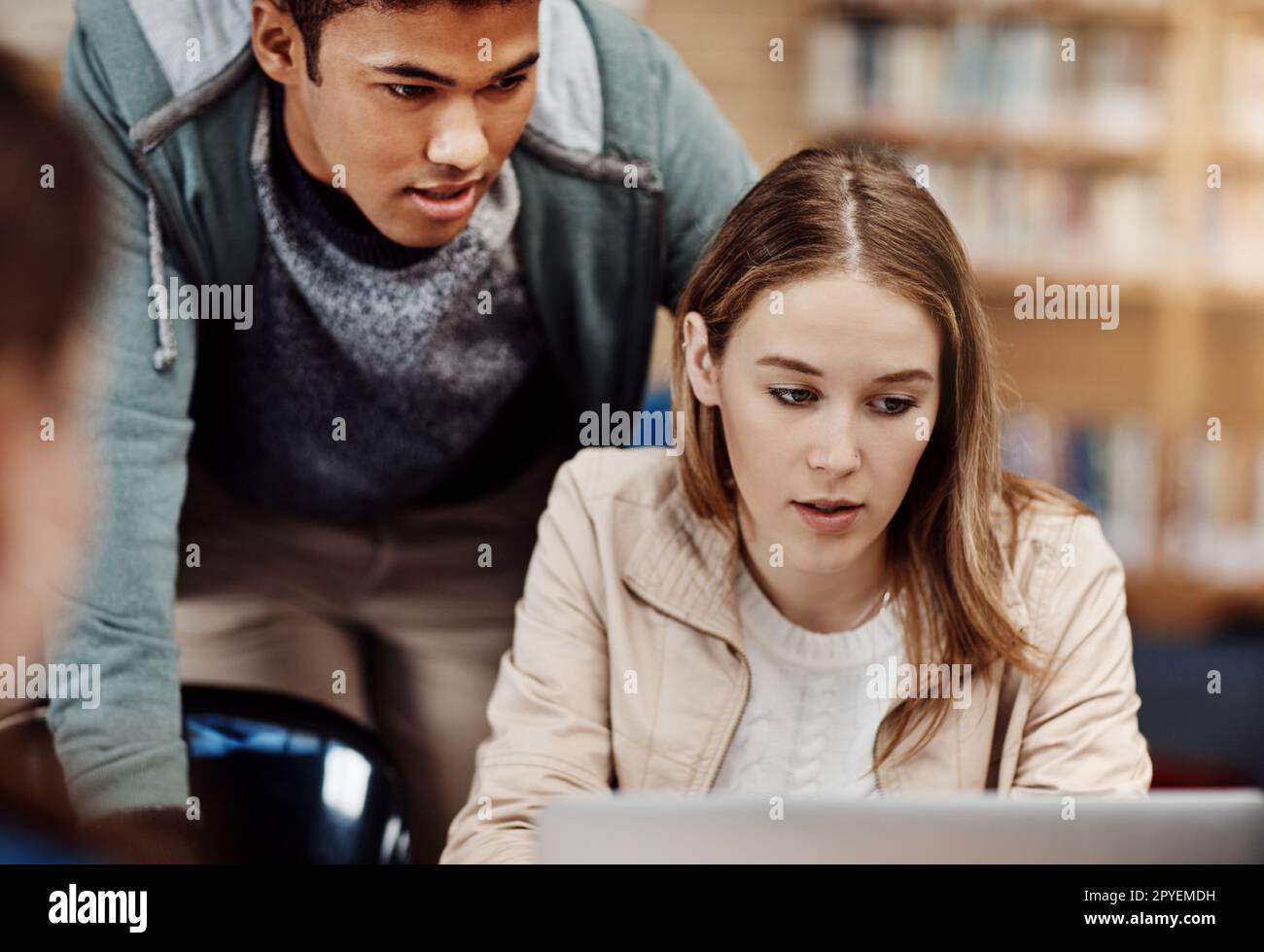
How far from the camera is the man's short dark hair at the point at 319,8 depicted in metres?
1.45

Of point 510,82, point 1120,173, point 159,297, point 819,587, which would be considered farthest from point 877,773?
point 1120,173

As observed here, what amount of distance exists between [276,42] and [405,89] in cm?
18

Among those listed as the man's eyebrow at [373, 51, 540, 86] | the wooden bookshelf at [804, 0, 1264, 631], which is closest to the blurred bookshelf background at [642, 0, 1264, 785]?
the wooden bookshelf at [804, 0, 1264, 631]

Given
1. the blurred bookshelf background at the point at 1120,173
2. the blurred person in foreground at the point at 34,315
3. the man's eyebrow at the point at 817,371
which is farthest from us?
the blurred bookshelf background at the point at 1120,173

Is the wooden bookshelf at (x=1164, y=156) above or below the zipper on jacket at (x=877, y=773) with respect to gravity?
above

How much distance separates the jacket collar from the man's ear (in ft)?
2.26

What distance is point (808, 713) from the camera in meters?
1.46

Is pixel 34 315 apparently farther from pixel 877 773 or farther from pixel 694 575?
pixel 877 773

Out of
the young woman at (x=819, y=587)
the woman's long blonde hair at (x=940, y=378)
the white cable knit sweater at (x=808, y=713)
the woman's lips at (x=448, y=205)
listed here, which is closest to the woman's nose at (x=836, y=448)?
the young woman at (x=819, y=587)

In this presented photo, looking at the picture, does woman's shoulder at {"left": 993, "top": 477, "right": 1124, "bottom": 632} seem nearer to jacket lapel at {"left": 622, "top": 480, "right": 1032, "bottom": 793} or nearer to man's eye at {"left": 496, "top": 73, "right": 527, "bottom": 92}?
jacket lapel at {"left": 622, "top": 480, "right": 1032, "bottom": 793}

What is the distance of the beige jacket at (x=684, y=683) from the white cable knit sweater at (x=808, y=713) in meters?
0.02

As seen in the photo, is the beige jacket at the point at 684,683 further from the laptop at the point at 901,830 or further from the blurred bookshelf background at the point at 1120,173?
the blurred bookshelf background at the point at 1120,173
